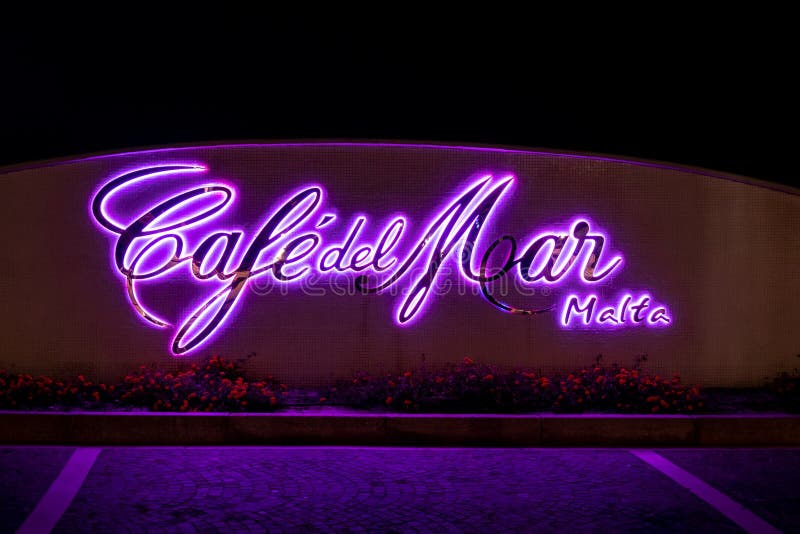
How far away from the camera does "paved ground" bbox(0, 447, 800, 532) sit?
18.7ft

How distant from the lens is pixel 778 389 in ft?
31.3

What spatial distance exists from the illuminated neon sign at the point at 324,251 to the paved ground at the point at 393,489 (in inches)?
101

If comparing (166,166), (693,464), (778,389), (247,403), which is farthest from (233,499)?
(778,389)

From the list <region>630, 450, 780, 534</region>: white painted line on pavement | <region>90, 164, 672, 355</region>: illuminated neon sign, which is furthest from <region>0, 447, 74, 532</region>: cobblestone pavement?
<region>630, 450, 780, 534</region>: white painted line on pavement

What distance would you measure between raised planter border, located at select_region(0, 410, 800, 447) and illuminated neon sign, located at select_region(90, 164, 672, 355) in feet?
6.87

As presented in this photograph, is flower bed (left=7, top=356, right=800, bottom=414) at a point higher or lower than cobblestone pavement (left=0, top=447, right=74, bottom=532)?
higher

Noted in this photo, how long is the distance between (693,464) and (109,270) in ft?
24.4

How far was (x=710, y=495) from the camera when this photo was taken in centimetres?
637

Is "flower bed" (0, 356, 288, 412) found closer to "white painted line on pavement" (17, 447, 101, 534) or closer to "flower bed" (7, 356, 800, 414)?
"flower bed" (7, 356, 800, 414)

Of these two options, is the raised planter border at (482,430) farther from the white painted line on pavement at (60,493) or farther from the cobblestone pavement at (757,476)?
the white painted line on pavement at (60,493)

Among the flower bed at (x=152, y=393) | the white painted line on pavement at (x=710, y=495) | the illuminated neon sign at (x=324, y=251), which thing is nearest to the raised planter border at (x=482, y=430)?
the white painted line on pavement at (x=710, y=495)

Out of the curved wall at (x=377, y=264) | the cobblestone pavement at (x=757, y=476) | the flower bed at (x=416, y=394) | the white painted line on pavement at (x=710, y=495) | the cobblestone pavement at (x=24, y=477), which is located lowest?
the cobblestone pavement at (x=24, y=477)

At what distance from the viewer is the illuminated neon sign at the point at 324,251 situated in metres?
9.95

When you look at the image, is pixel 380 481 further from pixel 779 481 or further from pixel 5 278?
pixel 5 278
